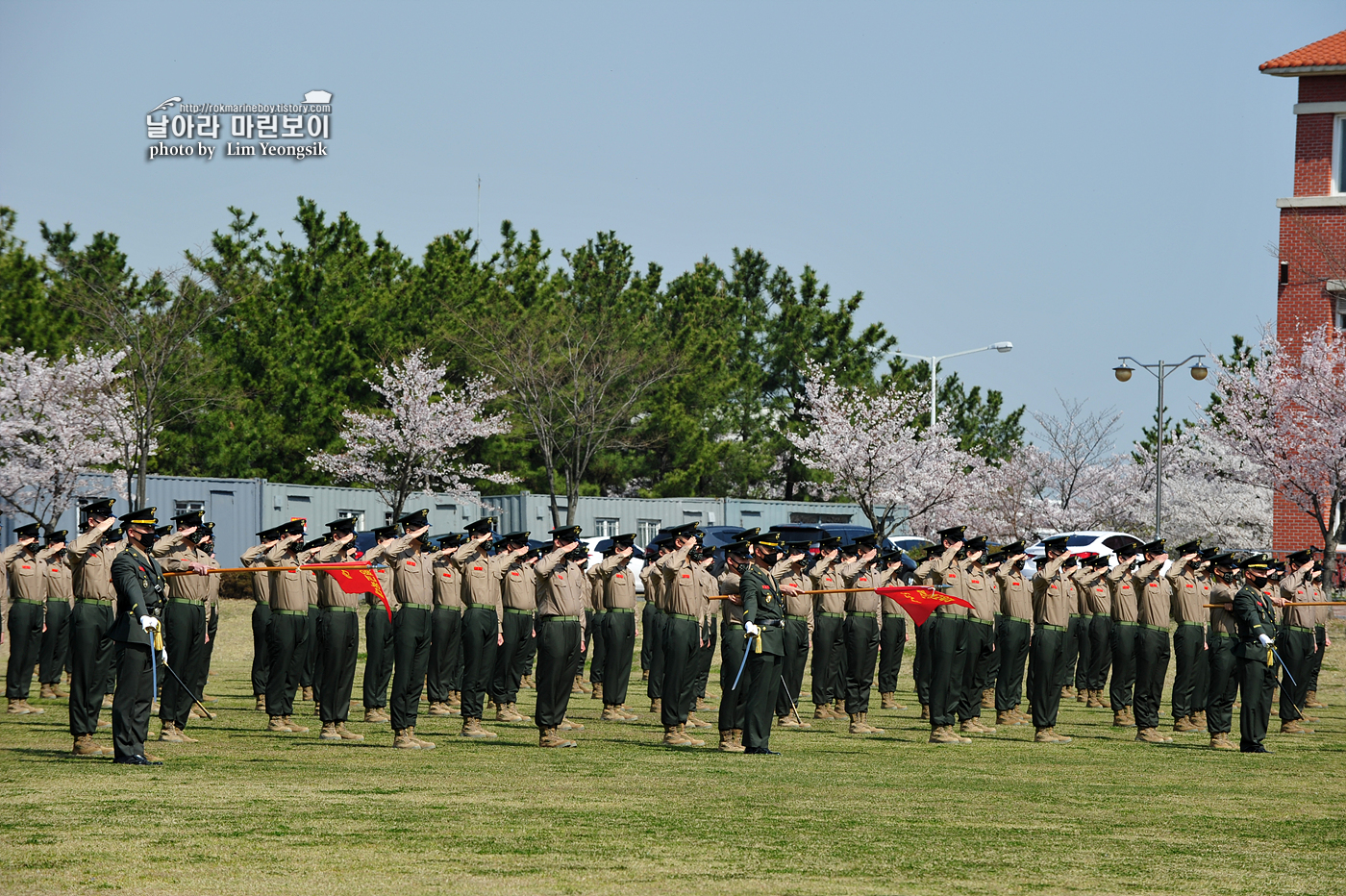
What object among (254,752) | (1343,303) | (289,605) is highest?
(1343,303)

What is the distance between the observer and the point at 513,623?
16391 millimetres

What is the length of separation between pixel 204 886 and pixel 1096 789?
6.97 meters

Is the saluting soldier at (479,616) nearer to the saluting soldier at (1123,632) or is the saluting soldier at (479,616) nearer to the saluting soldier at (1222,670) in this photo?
the saluting soldier at (1123,632)

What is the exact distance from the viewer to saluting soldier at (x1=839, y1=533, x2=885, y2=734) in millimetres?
16250

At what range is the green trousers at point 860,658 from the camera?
1623 centimetres

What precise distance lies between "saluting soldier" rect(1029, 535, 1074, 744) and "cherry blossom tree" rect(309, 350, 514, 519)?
28.2m

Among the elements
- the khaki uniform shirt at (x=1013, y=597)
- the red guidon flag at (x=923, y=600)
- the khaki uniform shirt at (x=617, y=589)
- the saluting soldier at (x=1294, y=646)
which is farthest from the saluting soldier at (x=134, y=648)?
the saluting soldier at (x=1294, y=646)

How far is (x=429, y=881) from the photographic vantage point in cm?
762

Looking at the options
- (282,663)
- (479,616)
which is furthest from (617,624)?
(282,663)

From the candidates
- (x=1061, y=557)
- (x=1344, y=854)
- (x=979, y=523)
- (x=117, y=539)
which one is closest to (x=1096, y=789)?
(x=1344, y=854)

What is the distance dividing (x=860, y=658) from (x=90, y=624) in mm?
7855

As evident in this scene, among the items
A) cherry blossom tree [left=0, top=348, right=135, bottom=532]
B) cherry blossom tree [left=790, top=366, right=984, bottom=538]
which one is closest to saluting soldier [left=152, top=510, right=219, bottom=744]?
cherry blossom tree [left=0, top=348, right=135, bottom=532]

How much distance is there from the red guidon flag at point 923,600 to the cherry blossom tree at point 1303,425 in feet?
71.9

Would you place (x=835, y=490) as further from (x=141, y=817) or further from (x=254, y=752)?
(x=141, y=817)
